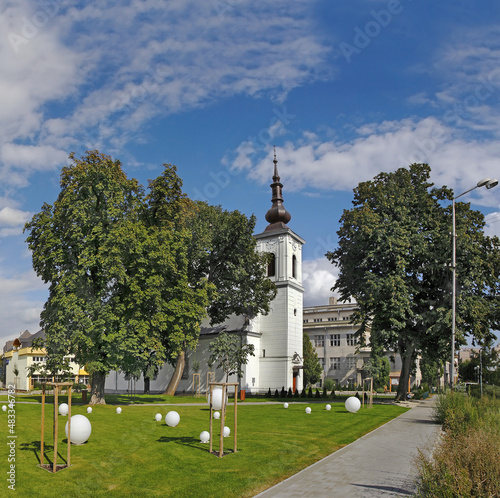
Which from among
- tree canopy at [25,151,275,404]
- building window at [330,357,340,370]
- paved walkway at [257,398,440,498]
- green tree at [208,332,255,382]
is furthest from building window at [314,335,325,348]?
paved walkway at [257,398,440,498]

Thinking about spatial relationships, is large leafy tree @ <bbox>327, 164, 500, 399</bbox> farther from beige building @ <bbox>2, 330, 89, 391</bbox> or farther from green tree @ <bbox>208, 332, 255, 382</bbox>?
beige building @ <bbox>2, 330, 89, 391</bbox>

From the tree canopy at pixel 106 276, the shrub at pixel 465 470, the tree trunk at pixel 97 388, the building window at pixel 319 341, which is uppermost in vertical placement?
the tree canopy at pixel 106 276

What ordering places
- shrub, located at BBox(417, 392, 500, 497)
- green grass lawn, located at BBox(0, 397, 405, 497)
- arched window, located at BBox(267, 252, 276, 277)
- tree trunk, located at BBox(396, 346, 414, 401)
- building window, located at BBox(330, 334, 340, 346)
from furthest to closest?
building window, located at BBox(330, 334, 340, 346)
arched window, located at BBox(267, 252, 276, 277)
tree trunk, located at BBox(396, 346, 414, 401)
green grass lawn, located at BBox(0, 397, 405, 497)
shrub, located at BBox(417, 392, 500, 497)

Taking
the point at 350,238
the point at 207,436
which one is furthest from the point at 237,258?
the point at 207,436

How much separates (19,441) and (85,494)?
622cm

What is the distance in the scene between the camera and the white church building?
54.9m

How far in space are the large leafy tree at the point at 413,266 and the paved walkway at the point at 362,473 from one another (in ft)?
55.7

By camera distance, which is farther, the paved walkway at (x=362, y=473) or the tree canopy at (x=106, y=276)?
the tree canopy at (x=106, y=276)

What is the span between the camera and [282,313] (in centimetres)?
5678

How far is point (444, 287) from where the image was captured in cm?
3662

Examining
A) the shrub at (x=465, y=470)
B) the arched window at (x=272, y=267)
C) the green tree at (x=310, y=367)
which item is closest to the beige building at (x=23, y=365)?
the arched window at (x=272, y=267)

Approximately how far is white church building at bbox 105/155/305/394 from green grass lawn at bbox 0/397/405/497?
3293 centimetres

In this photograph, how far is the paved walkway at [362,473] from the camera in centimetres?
1016

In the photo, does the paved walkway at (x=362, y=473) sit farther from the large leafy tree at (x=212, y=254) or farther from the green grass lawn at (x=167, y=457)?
the large leafy tree at (x=212, y=254)
